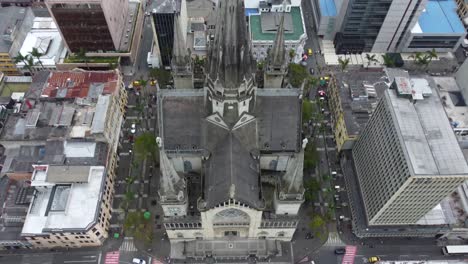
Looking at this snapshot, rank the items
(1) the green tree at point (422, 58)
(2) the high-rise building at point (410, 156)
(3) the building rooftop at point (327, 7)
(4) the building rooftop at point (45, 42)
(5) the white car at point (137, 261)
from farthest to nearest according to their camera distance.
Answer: (3) the building rooftop at point (327, 7) < (1) the green tree at point (422, 58) < (4) the building rooftop at point (45, 42) < (5) the white car at point (137, 261) < (2) the high-rise building at point (410, 156)

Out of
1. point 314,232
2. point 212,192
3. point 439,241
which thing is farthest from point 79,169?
point 439,241

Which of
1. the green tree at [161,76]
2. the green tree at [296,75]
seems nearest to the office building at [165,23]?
the green tree at [161,76]

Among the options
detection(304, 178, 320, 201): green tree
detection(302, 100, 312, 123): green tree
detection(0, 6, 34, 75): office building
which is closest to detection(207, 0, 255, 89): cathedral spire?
detection(304, 178, 320, 201): green tree

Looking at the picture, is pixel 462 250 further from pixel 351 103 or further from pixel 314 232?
pixel 351 103

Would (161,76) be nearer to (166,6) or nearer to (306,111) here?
Answer: (166,6)

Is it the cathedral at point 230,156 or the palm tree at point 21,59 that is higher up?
the palm tree at point 21,59

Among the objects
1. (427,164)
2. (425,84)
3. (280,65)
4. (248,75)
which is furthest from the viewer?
(280,65)

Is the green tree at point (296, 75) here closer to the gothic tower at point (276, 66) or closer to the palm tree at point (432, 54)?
the gothic tower at point (276, 66)
